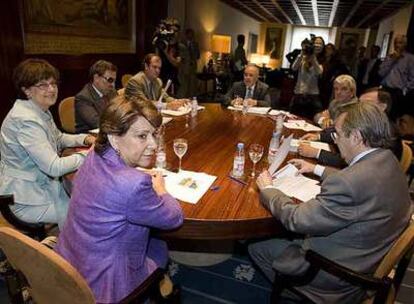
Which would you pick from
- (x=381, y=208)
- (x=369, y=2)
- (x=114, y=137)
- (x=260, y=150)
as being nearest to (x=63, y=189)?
(x=114, y=137)

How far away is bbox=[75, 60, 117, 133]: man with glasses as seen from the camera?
7.56 feet

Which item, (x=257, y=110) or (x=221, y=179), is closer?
(x=221, y=179)

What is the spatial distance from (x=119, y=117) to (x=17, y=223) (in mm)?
895

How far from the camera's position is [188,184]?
1454 mm

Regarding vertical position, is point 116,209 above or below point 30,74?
below

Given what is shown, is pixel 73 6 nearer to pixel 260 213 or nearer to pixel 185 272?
pixel 185 272

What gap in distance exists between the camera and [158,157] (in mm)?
1648

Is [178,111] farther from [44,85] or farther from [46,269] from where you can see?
[46,269]

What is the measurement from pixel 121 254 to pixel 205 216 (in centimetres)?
33

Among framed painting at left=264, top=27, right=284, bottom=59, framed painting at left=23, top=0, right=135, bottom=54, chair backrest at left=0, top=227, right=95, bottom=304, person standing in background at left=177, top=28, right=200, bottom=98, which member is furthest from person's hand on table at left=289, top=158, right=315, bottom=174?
framed painting at left=264, top=27, right=284, bottom=59

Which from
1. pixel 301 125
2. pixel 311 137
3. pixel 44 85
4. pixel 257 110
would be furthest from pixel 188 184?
pixel 257 110

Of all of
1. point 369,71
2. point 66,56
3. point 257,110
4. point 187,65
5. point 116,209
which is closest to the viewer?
point 116,209

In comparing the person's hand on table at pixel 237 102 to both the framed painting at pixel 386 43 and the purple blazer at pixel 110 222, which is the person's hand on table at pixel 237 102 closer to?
the purple blazer at pixel 110 222

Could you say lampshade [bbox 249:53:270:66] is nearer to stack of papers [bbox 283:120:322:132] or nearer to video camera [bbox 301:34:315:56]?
video camera [bbox 301:34:315:56]
